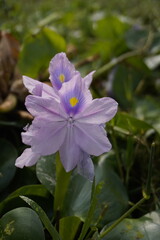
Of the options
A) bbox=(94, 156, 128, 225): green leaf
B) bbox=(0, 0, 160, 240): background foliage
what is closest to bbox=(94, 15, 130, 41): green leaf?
bbox=(0, 0, 160, 240): background foliage

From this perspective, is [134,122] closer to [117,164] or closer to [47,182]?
[117,164]

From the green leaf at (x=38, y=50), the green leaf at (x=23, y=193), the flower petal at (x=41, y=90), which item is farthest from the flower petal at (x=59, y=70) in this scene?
the green leaf at (x=38, y=50)

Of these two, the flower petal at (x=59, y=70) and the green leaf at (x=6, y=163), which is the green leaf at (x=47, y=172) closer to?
the green leaf at (x=6, y=163)

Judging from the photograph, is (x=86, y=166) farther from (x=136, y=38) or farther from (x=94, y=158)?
(x=136, y=38)

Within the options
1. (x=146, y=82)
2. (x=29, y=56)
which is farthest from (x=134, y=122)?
(x=146, y=82)

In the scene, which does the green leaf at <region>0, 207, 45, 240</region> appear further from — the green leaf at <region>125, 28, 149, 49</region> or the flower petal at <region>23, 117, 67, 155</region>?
the green leaf at <region>125, 28, 149, 49</region>
